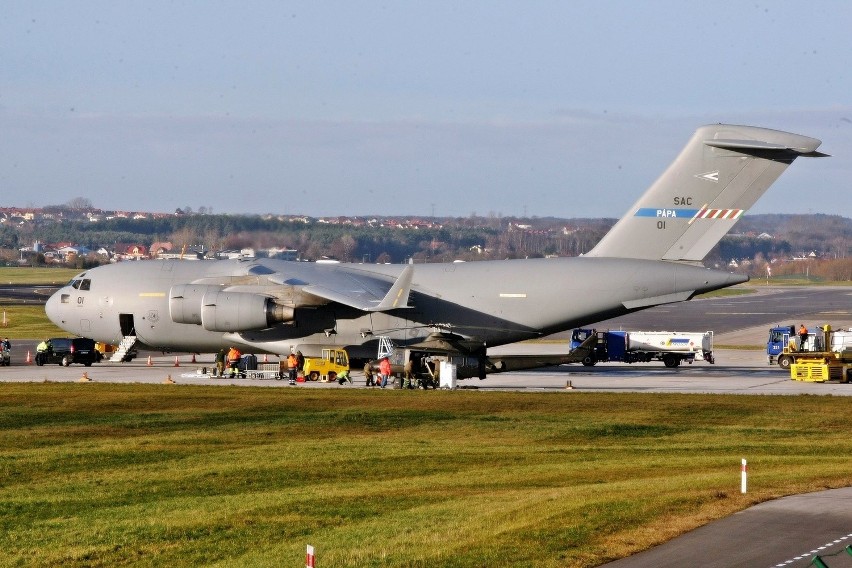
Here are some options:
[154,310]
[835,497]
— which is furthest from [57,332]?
[835,497]

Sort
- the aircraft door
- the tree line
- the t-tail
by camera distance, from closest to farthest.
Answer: the t-tail, the aircraft door, the tree line

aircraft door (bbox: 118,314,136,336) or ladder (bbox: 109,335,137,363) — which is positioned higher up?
aircraft door (bbox: 118,314,136,336)

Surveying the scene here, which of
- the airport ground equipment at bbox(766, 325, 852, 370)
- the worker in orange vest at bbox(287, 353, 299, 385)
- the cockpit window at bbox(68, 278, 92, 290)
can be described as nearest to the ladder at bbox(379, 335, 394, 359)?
the worker in orange vest at bbox(287, 353, 299, 385)

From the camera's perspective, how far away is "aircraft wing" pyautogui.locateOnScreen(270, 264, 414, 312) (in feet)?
136

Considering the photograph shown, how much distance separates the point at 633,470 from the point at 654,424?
8.66 m

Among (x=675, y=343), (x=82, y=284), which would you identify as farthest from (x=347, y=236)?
(x=82, y=284)

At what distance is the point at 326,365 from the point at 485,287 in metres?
6.46

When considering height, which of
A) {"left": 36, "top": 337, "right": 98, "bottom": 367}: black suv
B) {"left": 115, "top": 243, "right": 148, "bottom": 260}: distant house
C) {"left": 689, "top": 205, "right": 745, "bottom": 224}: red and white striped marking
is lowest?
{"left": 36, "top": 337, "right": 98, "bottom": 367}: black suv

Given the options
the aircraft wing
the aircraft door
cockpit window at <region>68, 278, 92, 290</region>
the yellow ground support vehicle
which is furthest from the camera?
cockpit window at <region>68, 278, 92, 290</region>

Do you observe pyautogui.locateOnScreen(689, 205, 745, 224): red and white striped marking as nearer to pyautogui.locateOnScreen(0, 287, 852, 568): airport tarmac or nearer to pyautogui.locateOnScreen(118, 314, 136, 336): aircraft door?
pyautogui.locateOnScreen(0, 287, 852, 568): airport tarmac

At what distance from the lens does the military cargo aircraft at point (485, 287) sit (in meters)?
42.2

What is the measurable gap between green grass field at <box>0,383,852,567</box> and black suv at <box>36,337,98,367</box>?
46.2 feet

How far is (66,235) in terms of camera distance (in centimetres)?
9688

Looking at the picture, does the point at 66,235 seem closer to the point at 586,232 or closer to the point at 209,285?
the point at 586,232
